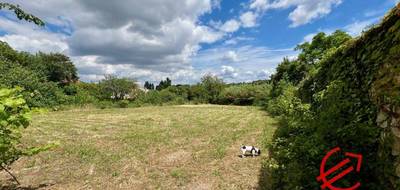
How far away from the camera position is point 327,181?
10.1ft

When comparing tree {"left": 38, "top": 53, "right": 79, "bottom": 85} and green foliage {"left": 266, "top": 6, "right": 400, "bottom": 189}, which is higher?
tree {"left": 38, "top": 53, "right": 79, "bottom": 85}

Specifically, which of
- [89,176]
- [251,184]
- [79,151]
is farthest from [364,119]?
[79,151]

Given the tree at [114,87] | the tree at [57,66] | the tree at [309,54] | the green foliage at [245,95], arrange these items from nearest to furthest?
the tree at [309,54] < the green foliage at [245,95] < the tree at [57,66] < the tree at [114,87]

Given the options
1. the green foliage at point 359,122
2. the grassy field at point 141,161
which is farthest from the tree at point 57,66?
the green foliage at point 359,122

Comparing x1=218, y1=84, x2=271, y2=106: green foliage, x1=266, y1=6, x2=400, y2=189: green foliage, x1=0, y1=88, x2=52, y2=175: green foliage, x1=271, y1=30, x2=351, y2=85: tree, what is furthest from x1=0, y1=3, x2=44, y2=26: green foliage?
x1=218, y1=84, x2=271, y2=106: green foliage

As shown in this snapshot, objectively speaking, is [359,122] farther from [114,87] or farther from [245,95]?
[114,87]

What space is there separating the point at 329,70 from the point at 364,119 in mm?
3362

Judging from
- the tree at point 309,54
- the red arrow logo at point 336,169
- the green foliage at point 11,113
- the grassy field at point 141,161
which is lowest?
the grassy field at point 141,161

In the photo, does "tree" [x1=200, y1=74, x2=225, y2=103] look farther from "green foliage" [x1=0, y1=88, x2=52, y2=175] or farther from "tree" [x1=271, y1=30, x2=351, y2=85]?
"green foliage" [x1=0, y1=88, x2=52, y2=175]

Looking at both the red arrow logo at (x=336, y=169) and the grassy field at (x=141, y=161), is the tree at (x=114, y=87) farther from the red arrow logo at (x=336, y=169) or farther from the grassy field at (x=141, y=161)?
the red arrow logo at (x=336, y=169)

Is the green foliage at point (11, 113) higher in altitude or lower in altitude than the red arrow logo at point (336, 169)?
higher

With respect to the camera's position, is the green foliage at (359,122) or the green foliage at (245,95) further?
the green foliage at (245,95)

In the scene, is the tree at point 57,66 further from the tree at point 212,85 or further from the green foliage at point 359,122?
the green foliage at point 359,122

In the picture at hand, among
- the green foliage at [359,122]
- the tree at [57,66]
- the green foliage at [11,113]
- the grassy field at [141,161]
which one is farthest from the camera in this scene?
the tree at [57,66]
